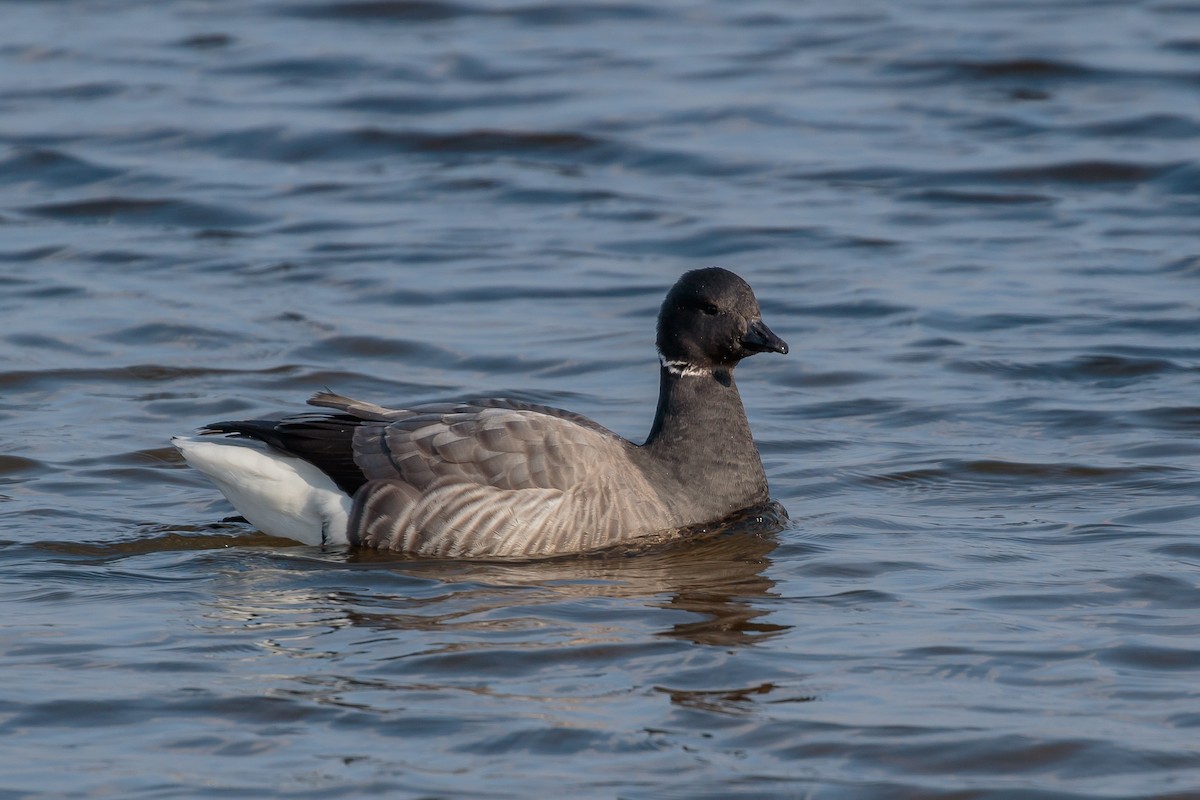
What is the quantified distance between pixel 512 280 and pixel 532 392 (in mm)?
2878

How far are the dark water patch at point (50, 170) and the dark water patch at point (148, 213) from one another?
0.73 metres

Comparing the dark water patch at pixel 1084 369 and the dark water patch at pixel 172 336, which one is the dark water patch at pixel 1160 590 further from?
the dark water patch at pixel 172 336

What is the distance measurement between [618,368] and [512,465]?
3966mm

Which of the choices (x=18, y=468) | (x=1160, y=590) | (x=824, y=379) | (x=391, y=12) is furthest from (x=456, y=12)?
(x=1160, y=590)

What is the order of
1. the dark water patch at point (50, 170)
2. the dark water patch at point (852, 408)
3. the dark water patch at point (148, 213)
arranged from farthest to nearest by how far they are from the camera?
the dark water patch at point (50, 170) → the dark water patch at point (148, 213) → the dark water patch at point (852, 408)

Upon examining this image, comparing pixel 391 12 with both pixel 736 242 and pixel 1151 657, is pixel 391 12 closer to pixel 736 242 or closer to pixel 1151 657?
pixel 736 242

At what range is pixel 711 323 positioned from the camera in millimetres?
9805

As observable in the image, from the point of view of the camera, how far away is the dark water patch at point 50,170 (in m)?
18.1

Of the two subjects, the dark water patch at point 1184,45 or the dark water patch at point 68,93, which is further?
the dark water patch at point 1184,45

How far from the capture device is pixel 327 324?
1393 centimetres

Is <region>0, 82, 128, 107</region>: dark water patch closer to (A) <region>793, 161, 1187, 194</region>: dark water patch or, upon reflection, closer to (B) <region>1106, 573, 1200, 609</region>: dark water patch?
(A) <region>793, 161, 1187, 194</region>: dark water patch

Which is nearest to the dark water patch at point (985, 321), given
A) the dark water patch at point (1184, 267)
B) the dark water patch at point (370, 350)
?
the dark water patch at point (1184, 267)

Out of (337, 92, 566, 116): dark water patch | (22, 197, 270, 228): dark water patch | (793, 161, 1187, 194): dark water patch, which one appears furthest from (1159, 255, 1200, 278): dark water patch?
(22, 197, 270, 228): dark water patch

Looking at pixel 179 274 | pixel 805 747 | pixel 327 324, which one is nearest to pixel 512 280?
pixel 327 324
